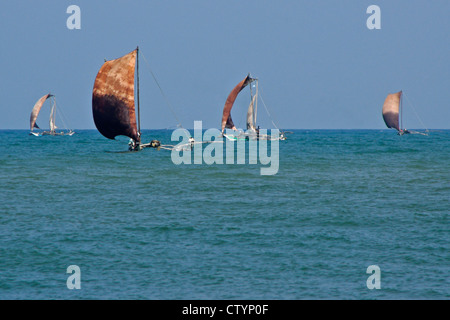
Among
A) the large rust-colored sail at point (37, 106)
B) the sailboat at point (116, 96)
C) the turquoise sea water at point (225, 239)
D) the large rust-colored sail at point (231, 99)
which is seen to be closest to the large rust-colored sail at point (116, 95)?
the sailboat at point (116, 96)

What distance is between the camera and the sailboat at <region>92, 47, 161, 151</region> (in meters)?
49.6

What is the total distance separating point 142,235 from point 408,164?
142 feet

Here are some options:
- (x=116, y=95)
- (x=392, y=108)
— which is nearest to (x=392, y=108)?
(x=392, y=108)

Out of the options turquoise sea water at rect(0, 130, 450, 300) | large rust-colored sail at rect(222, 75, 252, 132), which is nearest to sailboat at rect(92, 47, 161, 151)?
turquoise sea water at rect(0, 130, 450, 300)

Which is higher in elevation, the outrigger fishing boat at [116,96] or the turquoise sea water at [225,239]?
the outrigger fishing boat at [116,96]

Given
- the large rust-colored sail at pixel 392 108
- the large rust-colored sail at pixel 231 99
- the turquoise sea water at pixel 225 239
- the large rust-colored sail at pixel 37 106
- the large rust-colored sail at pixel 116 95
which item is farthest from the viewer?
the large rust-colored sail at pixel 37 106

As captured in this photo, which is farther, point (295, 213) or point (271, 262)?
point (295, 213)

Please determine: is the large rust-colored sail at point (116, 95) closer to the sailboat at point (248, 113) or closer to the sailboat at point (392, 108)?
the sailboat at point (248, 113)

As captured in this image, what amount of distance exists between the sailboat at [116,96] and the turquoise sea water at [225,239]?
35.1ft

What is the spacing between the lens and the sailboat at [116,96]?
49.6 meters
